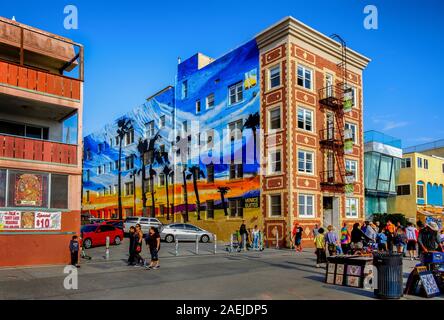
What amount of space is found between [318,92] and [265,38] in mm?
Answer: 5848

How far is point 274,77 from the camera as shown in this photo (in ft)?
103

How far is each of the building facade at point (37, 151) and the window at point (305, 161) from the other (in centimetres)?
1619

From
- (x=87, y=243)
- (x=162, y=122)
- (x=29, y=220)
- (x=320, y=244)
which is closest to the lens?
(x=320, y=244)

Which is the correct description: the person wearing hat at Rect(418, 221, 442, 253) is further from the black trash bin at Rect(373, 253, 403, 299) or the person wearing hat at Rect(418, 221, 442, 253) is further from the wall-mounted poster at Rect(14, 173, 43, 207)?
the wall-mounted poster at Rect(14, 173, 43, 207)

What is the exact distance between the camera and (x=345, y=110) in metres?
33.5

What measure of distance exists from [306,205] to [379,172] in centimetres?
1449

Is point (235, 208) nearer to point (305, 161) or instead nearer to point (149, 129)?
point (305, 161)

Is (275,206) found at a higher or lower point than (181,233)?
higher

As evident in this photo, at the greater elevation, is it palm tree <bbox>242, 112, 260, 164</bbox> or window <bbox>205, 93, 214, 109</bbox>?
window <bbox>205, 93, 214, 109</bbox>

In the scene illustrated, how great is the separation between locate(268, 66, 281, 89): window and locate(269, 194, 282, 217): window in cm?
824

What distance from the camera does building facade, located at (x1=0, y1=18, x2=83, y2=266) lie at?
18.1 metres

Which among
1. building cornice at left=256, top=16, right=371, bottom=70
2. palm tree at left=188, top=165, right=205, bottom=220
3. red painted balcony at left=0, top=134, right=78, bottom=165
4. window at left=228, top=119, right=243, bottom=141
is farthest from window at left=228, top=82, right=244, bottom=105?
red painted balcony at left=0, top=134, right=78, bottom=165

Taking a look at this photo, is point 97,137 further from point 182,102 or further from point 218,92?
point 218,92

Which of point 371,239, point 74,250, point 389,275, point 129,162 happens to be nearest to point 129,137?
point 129,162
